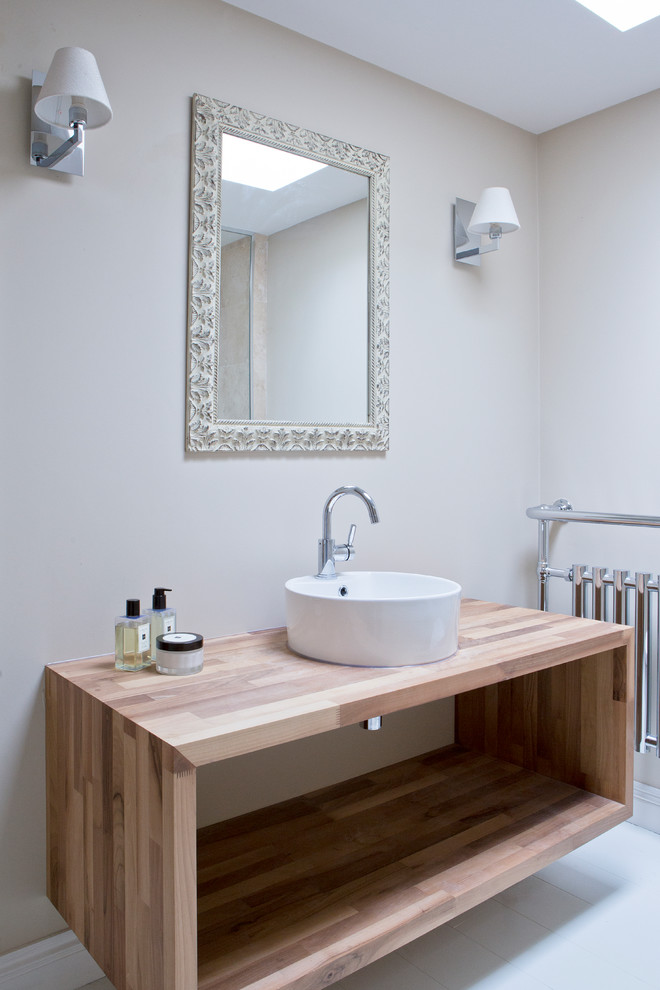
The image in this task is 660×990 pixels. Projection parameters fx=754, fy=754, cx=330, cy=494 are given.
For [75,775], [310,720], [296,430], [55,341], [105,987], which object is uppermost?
[55,341]

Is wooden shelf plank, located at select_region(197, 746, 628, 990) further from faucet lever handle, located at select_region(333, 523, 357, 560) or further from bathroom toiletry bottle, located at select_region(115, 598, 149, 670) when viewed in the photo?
faucet lever handle, located at select_region(333, 523, 357, 560)

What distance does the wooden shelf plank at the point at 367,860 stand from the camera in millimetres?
1314

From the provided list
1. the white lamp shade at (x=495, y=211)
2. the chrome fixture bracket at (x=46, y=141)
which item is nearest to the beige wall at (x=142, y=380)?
the chrome fixture bracket at (x=46, y=141)

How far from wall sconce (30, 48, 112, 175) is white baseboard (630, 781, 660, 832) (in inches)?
90.1

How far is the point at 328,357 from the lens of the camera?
6.47ft

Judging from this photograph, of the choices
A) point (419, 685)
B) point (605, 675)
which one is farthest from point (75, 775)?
point (605, 675)

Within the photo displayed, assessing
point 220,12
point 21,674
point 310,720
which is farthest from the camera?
point 220,12

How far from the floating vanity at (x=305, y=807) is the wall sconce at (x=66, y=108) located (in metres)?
1.02

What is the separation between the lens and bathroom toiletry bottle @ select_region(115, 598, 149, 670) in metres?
1.48

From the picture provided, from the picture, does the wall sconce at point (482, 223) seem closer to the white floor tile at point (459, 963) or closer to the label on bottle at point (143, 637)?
the label on bottle at point (143, 637)

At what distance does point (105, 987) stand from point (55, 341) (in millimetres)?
1347

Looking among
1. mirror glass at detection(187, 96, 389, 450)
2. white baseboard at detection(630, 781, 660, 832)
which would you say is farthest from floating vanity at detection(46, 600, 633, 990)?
mirror glass at detection(187, 96, 389, 450)

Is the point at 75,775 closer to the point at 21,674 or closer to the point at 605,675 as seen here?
the point at 21,674

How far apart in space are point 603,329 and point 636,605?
884 mm
